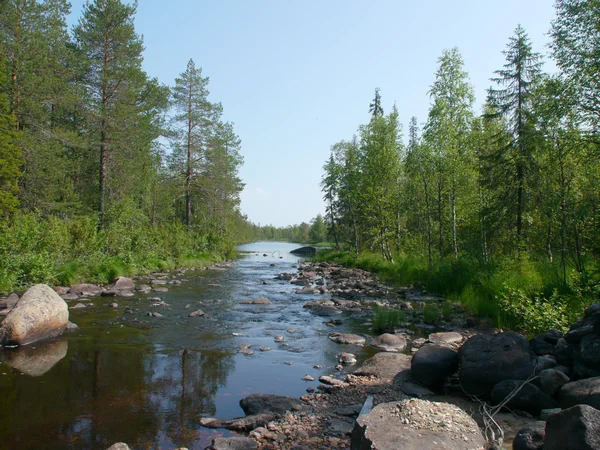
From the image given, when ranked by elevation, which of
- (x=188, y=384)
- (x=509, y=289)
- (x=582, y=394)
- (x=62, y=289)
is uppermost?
(x=509, y=289)

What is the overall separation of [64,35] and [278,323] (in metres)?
21.9

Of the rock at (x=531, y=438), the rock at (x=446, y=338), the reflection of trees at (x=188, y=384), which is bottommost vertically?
the reflection of trees at (x=188, y=384)

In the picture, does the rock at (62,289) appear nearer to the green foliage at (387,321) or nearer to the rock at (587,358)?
the green foliage at (387,321)

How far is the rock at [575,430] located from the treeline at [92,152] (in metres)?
15.9

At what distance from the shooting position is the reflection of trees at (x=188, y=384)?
19.1 feet

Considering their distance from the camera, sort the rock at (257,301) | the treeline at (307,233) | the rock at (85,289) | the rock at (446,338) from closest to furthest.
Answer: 1. the rock at (446,338)
2. the rock at (85,289)
3. the rock at (257,301)
4. the treeline at (307,233)

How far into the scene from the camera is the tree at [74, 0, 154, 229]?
25.0m

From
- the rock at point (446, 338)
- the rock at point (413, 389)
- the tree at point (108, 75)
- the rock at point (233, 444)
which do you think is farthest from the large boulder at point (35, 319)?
the tree at point (108, 75)

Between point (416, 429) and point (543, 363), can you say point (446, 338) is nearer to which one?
point (543, 363)

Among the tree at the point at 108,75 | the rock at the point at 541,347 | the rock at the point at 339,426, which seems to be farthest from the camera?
the tree at the point at 108,75

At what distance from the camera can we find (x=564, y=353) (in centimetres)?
675

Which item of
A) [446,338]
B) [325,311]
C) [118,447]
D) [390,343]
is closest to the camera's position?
[118,447]

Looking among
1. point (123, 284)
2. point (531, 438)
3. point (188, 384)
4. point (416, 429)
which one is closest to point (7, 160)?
point (123, 284)

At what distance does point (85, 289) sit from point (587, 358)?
632 inches
